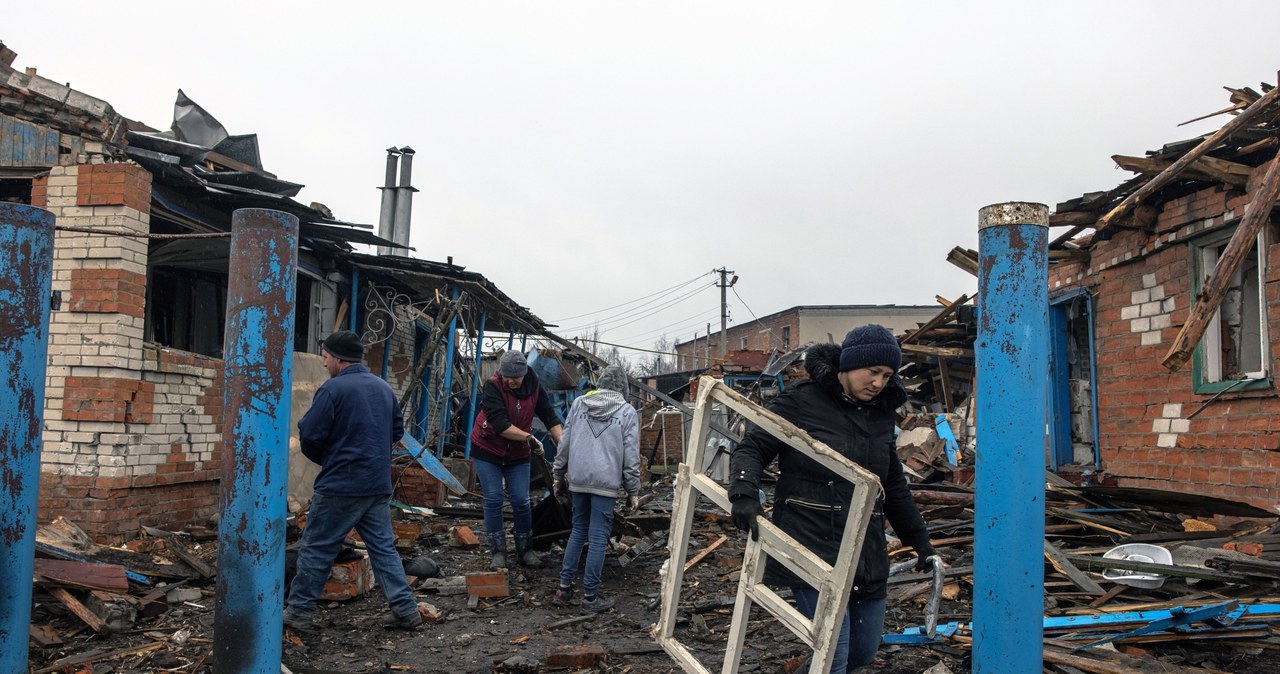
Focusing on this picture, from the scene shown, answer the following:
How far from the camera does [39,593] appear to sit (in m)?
4.67

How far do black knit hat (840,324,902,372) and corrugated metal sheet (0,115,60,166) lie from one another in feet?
21.9

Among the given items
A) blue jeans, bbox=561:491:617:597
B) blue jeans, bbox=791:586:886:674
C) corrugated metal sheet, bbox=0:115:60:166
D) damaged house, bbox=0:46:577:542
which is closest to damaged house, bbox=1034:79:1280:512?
blue jeans, bbox=791:586:886:674

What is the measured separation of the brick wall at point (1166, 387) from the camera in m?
6.60

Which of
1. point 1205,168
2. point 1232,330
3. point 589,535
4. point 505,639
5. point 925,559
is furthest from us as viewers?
point 1232,330

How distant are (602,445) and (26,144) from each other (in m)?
5.21

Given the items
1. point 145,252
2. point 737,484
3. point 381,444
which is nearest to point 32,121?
point 145,252

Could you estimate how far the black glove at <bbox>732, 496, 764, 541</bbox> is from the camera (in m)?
3.08

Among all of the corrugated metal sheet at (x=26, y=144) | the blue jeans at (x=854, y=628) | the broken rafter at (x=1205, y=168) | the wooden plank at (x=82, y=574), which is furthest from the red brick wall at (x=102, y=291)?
the broken rafter at (x=1205, y=168)

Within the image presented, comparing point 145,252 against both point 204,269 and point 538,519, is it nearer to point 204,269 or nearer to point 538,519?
point 204,269

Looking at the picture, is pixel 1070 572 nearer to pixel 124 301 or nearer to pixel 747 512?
pixel 747 512

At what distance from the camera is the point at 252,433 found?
3467mm

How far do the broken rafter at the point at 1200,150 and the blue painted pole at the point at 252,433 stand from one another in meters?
5.37

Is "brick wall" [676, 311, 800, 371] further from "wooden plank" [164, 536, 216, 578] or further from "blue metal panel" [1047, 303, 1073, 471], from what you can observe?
"wooden plank" [164, 536, 216, 578]

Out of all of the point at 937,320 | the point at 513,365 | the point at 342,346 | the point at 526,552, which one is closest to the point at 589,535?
the point at 526,552
